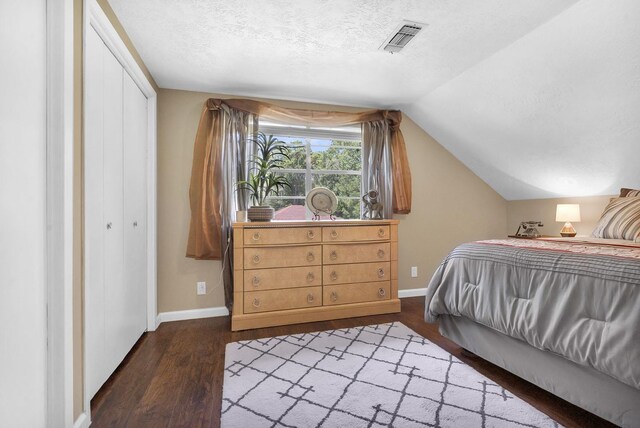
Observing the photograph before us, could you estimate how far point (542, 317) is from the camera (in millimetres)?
1549

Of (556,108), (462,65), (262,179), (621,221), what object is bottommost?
(621,221)

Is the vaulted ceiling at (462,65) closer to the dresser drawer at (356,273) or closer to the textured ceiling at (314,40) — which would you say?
the textured ceiling at (314,40)

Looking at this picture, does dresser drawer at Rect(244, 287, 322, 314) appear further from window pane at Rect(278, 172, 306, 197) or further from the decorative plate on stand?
window pane at Rect(278, 172, 306, 197)

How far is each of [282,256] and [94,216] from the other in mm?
1457

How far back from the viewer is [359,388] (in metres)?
1.78

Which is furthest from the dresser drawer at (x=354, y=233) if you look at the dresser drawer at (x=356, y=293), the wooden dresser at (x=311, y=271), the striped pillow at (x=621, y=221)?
the striped pillow at (x=621, y=221)

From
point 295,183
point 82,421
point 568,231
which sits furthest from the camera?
point 295,183

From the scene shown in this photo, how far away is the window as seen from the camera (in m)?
3.45

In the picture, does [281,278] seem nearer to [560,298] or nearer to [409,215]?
[409,215]

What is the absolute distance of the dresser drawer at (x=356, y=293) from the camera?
295cm

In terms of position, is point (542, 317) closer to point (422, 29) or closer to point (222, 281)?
point (422, 29)
